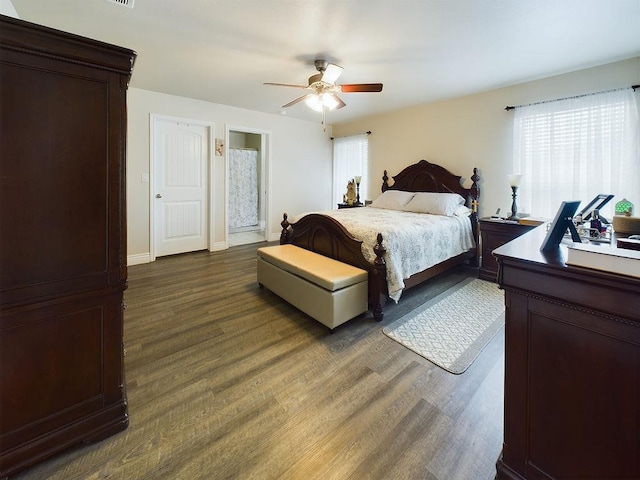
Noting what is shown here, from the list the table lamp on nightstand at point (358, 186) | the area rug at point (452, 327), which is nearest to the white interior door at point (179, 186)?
the table lamp on nightstand at point (358, 186)

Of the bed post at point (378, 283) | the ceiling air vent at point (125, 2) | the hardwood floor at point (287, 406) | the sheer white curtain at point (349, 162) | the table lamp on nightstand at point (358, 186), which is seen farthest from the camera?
the sheer white curtain at point (349, 162)

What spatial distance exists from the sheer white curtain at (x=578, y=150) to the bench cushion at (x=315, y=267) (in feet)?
8.90

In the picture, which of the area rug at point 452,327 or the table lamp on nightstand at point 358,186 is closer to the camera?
the area rug at point 452,327

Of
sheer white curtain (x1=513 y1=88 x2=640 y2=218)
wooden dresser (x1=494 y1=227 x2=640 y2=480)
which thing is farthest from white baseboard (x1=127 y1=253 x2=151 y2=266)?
sheer white curtain (x1=513 y1=88 x2=640 y2=218)

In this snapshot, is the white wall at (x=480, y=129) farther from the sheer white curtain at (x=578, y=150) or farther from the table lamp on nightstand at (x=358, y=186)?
the table lamp on nightstand at (x=358, y=186)

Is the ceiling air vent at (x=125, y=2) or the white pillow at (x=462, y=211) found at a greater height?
the ceiling air vent at (x=125, y=2)

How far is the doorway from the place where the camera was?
666cm

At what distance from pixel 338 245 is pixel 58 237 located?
2.16 m

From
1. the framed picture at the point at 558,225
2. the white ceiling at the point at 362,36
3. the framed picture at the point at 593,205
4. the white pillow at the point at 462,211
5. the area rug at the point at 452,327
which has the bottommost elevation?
the area rug at the point at 452,327

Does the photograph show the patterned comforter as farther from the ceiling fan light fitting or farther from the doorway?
the doorway

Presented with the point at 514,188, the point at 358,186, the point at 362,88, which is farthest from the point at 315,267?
the point at 358,186

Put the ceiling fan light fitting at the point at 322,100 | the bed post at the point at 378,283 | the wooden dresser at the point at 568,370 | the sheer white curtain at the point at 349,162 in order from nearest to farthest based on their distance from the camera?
the wooden dresser at the point at 568,370 → the bed post at the point at 378,283 → the ceiling fan light fitting at the point at 322,100 → the sheer white curtain at the point at 349,162

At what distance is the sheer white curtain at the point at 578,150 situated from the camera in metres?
2.92

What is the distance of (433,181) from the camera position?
14.8 ft
